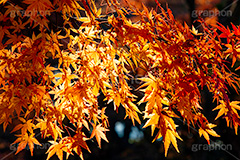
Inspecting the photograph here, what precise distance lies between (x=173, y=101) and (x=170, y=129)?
Result: 0.19 meters

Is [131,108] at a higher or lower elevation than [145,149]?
higher

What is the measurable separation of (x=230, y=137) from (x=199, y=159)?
63 cm

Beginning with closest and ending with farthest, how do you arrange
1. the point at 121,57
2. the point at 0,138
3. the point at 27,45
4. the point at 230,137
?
the point at 27,45 < the point at 121,57 < the point at 230,137 < the point at 0,138

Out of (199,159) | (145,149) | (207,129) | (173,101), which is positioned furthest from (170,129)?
(145,149)

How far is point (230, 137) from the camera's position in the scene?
3609mm

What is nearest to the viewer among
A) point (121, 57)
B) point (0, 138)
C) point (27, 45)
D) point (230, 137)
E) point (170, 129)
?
point (170, 129)

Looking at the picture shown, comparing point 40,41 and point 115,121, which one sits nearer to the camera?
point 40,41

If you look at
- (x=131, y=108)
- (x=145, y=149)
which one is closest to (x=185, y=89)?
(x=131, y=108)

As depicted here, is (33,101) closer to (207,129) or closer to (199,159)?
(207,129)

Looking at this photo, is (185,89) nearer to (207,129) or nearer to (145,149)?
(207,129)

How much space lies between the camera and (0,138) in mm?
4039

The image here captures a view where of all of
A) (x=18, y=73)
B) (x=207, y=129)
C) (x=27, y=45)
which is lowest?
(x=207, y=129)

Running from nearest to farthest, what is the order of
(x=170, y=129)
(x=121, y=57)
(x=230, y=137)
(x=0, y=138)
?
(x=170, y=129), (x=121, y=57), (x=230, y=137), (x=0, y=138)

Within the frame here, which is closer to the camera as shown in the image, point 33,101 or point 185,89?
point 185,89
